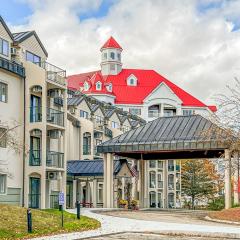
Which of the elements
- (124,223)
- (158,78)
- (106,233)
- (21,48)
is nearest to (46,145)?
(21,48)

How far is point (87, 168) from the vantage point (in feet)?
161

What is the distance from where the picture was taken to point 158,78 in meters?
118

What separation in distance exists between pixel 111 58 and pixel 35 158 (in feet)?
267

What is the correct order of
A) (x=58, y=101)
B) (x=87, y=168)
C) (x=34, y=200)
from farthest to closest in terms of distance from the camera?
(x=87, y=168) < (x=58, y=101) < (x=34, y=200)

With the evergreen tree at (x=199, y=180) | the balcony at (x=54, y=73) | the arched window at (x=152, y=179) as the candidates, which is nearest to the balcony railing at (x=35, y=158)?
the balcony at (x=54, y=73)

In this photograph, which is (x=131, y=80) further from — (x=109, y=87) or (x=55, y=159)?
(x=55, y=159)

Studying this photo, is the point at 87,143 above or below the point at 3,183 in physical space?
above

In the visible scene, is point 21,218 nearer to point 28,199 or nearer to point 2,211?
point 2,211

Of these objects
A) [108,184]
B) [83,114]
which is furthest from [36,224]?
[83,114]

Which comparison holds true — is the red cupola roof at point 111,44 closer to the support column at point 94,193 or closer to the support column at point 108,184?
the support column at point 94,193

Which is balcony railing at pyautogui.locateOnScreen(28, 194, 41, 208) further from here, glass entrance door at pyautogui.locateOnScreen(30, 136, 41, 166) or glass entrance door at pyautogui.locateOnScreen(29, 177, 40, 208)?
glass entrance door at pyautogui.locateOnScreen(30, 136, 41, 166)

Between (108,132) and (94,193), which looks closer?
(94,193)

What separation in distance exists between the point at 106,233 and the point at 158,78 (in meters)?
95.7

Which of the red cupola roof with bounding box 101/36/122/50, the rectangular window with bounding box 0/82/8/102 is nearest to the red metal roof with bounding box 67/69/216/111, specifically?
the red cupola roof with bounding box 101/36/122/50
